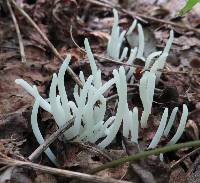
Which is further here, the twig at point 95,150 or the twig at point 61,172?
the twig at point 95,150

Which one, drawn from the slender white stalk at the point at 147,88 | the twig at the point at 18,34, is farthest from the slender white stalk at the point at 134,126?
the twig at the point at 18,34

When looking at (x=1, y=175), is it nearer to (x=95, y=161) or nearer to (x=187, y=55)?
(x=95, y=161)

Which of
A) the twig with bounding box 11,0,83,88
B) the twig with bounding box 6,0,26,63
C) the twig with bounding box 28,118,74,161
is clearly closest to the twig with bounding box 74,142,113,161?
the twig with bounding box 28,118,74,161

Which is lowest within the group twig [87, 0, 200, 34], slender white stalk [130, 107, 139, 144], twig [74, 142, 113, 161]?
twig [74, 142, 113, 161]

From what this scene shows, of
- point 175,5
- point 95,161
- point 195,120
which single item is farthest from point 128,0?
point 95,161

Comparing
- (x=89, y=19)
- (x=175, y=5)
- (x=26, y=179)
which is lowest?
(x=26, y=179)

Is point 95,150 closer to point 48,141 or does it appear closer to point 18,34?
point 48,141

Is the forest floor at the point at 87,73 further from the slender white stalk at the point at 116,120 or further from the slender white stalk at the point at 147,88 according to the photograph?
the slender white stalk at the point at 147,88

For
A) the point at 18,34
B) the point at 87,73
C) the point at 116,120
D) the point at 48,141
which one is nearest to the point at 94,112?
the point at 116,120

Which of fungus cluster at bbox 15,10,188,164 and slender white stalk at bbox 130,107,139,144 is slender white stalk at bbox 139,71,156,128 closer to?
fungus cluster at bbox 15,10,188,164
